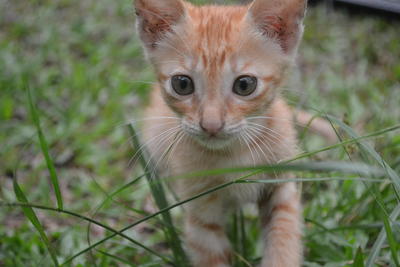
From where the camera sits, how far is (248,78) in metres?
2.04

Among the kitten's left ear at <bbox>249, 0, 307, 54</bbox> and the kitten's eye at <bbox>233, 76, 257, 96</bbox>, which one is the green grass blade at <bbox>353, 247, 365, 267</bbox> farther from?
the kitten's left ear at <bbox>249, 0, 307, 54</bbox>

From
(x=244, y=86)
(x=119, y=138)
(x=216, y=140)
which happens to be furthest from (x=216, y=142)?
(x=119, y=138)

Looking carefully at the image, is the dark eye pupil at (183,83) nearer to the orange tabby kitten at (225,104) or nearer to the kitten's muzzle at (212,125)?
the orange tabby kitten at (225,104)

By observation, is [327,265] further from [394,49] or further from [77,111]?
[394,49]

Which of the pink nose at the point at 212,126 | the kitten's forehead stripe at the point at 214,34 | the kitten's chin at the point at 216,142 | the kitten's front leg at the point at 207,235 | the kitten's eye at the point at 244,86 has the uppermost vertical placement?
the kitten's forehead stripe at the point at 214,34

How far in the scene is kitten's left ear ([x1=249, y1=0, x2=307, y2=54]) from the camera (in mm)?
2062

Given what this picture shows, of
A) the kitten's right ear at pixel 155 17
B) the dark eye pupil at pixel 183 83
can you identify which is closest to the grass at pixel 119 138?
the kitten's right ear at pixel 155 17

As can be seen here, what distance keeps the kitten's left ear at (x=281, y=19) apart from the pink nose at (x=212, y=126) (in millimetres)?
519

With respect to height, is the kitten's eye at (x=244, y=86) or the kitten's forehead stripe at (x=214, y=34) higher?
the kitten's forehead stripe at (x=214, y=34)

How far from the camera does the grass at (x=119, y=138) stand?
2385 mm

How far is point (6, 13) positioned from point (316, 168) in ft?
13.2

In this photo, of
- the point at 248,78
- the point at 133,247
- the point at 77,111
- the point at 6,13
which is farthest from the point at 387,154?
the point at 6,13

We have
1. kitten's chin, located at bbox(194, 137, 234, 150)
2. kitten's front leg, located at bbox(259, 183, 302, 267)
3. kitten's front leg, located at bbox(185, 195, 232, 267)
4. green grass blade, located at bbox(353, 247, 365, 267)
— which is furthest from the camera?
kitten's front leg, located at bbox(185, 195, 232, 267)

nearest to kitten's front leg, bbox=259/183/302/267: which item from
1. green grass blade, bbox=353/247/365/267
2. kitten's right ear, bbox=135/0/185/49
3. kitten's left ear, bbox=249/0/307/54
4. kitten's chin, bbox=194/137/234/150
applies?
green grass blade, bbox=353/247/365/267
